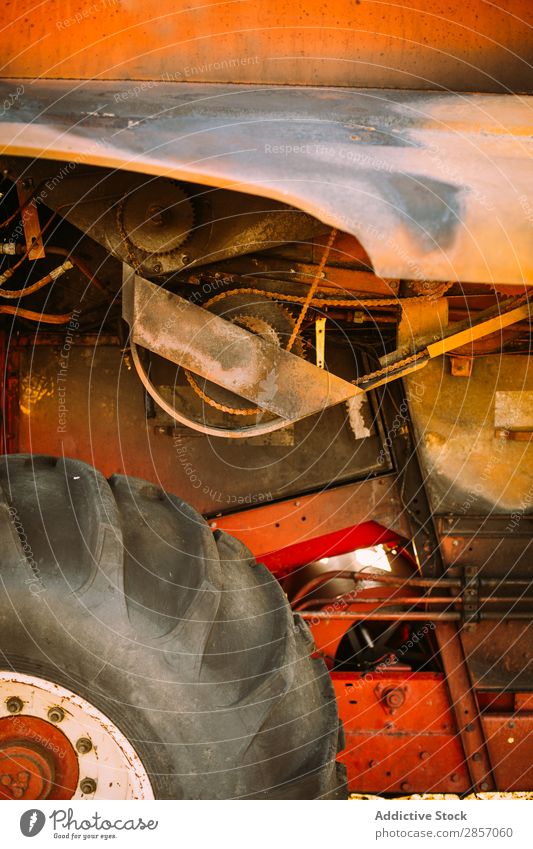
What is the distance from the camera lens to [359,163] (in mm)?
2154

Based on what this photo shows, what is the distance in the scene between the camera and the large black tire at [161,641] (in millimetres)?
2404

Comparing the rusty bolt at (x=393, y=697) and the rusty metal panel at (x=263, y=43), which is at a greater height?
the rusty metal panel at (x=263, y=43)

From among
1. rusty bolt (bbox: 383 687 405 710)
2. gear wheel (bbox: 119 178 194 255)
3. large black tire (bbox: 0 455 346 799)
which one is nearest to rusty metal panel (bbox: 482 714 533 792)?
rusty bolt (bbox: 383 687 405 710)

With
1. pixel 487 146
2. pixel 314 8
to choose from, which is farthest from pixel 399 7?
pixel 487 146

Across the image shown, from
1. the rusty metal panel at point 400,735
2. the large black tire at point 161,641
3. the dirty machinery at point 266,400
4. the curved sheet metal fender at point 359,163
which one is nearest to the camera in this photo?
the curved sheet metal fender at point 359,163

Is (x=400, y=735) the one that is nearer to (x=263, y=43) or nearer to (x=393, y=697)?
(x=393, y=697)

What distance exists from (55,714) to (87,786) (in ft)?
0.77

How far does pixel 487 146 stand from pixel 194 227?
0.88 m

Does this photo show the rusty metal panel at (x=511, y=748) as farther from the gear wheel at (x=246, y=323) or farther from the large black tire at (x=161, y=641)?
the gear wheel at (x=246, y=323)

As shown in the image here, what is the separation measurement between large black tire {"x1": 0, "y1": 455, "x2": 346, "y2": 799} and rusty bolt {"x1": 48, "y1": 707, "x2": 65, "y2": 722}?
79 millimetres

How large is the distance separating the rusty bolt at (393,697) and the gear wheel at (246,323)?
125cm

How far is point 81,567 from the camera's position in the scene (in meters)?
2.45

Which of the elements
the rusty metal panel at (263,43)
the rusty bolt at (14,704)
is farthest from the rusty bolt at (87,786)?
the rusty metal panel at (263,43)
